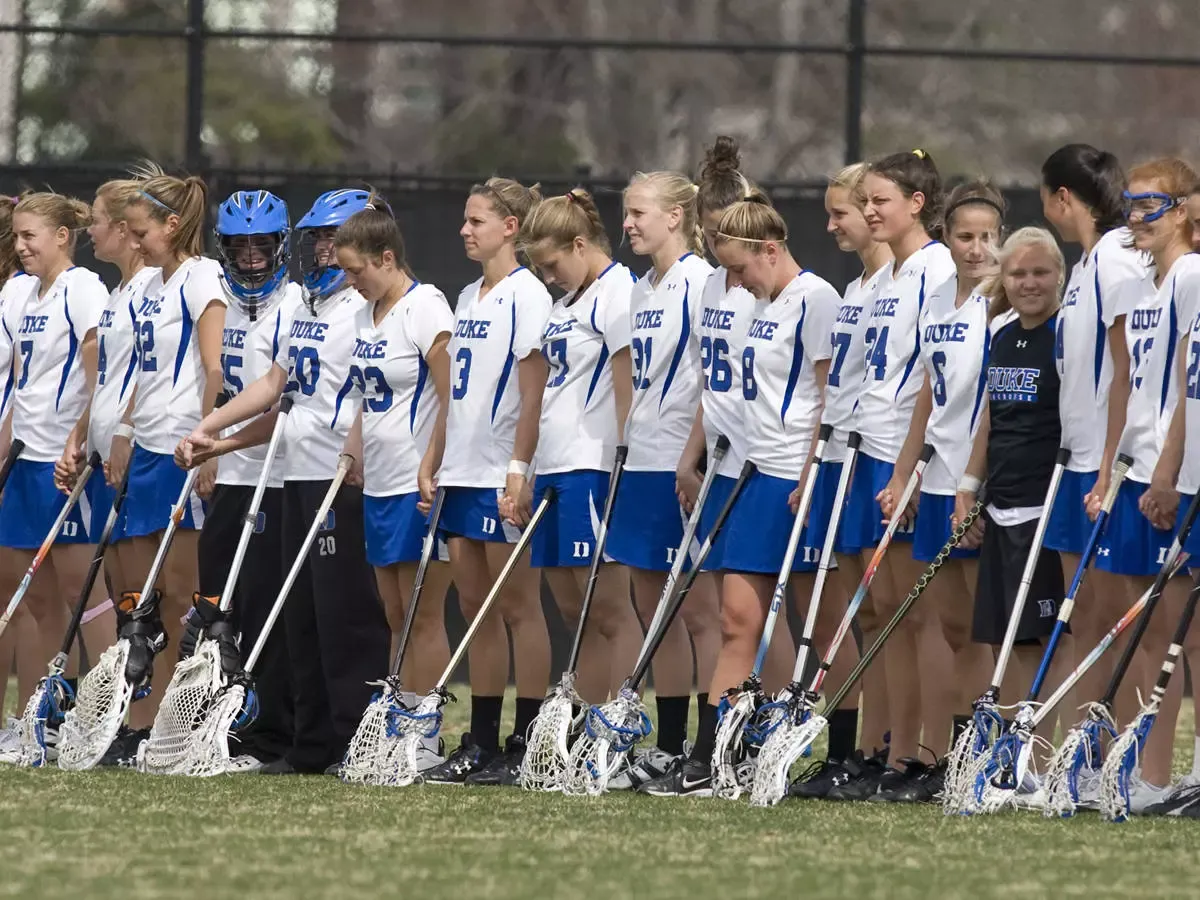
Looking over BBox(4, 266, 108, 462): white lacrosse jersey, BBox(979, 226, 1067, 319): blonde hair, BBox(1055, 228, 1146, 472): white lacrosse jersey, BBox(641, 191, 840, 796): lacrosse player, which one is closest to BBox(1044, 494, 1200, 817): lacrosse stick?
BBox(1055, 228, 1146, 472): white lacrosse jersey

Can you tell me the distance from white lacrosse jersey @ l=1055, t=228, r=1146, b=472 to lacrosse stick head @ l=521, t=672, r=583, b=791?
1513mm

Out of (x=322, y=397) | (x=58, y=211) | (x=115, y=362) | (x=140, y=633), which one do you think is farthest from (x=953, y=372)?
(x=58, y=211)

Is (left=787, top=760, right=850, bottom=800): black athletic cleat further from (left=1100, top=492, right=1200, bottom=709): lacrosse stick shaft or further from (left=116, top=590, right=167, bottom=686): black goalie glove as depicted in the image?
(left=116, top=590, right=167, bottom=686): black goalie glove

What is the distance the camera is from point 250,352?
7.57 m

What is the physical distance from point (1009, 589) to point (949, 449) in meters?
0.46

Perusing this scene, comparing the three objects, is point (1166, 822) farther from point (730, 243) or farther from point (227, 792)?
point (227, 792)

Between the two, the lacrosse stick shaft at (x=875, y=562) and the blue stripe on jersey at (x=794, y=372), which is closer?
the lacrosse stick shaft at (x=875, y=562)

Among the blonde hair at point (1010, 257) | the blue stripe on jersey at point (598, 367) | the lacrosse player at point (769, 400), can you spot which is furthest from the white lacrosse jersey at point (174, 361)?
the blonde hair at point (1010, 257)

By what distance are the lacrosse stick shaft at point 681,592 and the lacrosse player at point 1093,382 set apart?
0.88m

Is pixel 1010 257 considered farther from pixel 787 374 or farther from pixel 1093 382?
pixel 787 374

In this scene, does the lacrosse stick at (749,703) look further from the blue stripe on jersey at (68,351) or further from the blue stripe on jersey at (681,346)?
the blue stripe on jersey at (68,351)

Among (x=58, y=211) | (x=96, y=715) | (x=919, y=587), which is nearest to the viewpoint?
(x=919, y=587)

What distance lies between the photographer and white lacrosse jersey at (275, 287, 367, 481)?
23.9 feet

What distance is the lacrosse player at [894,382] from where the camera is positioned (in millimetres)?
6652
